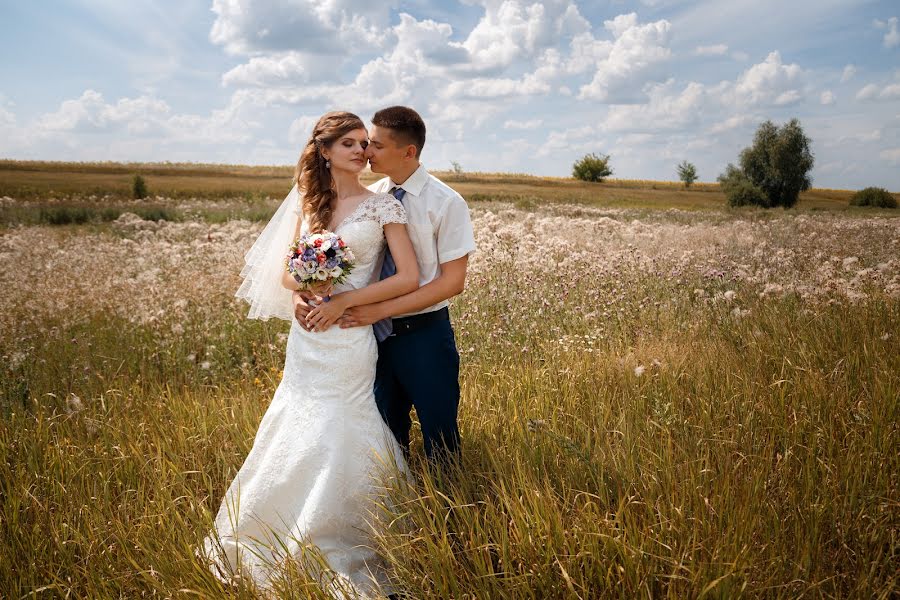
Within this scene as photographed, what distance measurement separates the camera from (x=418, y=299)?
3.14 meters

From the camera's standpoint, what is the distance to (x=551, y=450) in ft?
11.1

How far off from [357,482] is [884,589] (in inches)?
103

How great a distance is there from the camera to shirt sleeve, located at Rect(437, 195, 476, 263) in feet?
10.5

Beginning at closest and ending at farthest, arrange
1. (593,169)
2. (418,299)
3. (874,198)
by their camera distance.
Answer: (418,299)
(874,198)
(593,169)

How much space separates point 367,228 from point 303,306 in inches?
25.1

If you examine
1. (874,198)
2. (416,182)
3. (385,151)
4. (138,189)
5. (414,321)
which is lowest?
(414,321)

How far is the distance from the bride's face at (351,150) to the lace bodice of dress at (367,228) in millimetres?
216

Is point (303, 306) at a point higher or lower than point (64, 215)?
lower

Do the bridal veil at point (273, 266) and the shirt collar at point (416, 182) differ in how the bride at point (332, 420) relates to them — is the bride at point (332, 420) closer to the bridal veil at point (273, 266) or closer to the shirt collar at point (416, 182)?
the shirt collar at point (416, 182)

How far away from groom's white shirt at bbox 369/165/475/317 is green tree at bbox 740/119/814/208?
220 ft

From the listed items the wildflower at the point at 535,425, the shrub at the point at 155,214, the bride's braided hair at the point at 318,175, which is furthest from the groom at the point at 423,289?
the shrub at the point at 155,214

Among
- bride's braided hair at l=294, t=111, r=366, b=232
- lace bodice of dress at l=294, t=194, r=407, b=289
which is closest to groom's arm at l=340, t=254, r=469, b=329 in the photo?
lace bodice of dress at l=294, t=194, r=407, b=289

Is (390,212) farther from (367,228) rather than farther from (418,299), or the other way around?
(418,299)

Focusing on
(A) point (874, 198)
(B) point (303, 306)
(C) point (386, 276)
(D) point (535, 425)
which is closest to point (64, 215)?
(B) point (303, 306)
